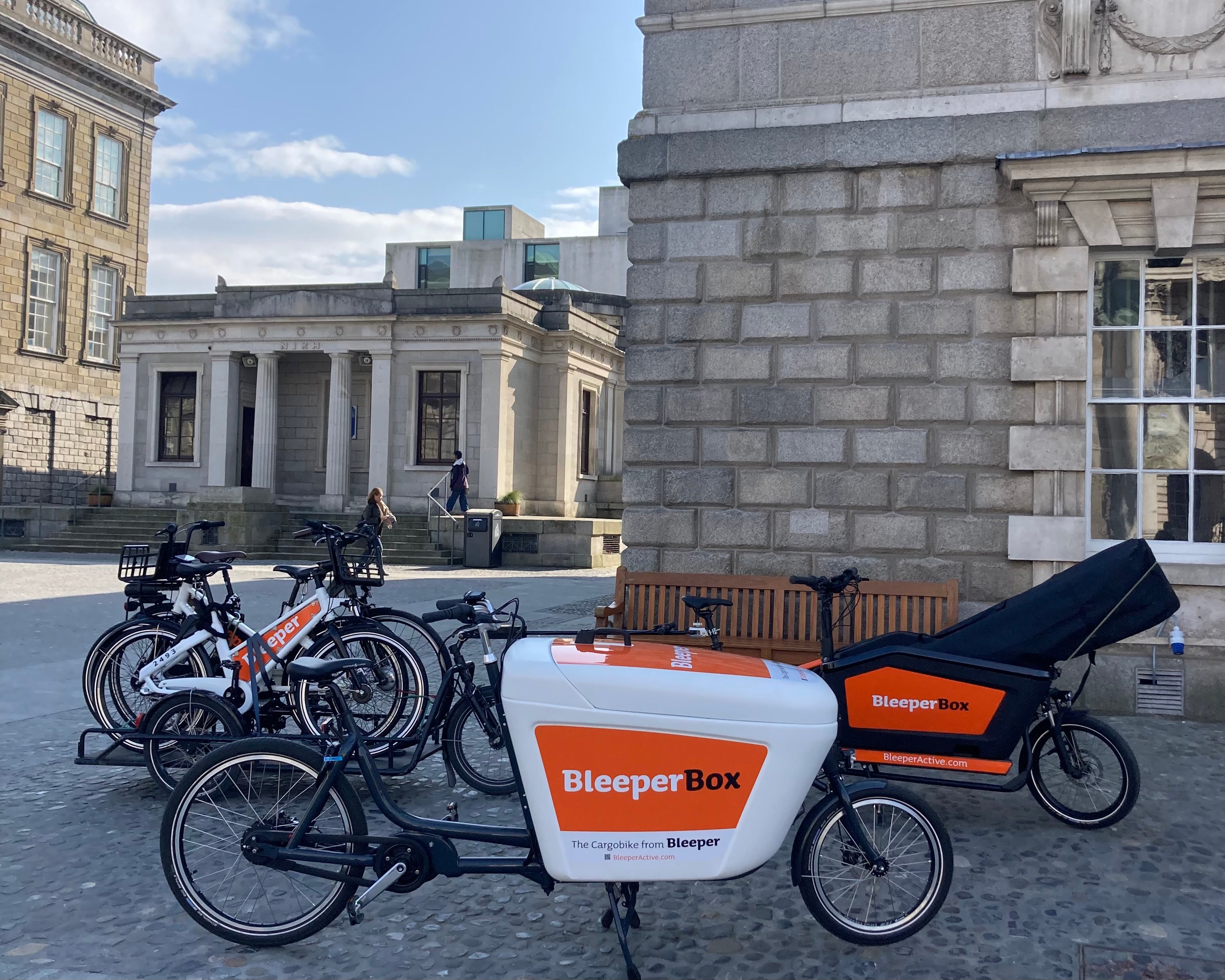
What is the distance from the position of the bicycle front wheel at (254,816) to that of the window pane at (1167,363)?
22.6 ft

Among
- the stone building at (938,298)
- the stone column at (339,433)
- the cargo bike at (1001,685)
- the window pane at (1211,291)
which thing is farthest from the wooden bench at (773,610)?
the stone column at (339,433)

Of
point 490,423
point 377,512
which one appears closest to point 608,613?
point 377,512

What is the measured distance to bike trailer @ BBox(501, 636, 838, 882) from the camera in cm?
342

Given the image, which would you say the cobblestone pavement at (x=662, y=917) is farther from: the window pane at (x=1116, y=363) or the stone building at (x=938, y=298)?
the window pane at (x=1116, y=363)

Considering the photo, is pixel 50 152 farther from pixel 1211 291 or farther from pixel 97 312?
pixel 1211 291

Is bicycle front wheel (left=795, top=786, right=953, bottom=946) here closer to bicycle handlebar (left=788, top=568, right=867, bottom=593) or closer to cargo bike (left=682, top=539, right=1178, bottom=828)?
cargo bike (left=682, top=539, right=1178, bottom=828)

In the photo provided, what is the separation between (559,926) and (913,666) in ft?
7.07

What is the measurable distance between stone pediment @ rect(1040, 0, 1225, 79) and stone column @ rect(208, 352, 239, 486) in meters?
25.9

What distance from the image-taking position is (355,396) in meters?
30.9

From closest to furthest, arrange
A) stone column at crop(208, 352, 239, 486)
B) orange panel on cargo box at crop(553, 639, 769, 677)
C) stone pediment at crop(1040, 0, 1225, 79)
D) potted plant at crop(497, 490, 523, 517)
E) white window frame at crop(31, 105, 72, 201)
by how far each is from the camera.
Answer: orange panel on cargo box at crop(553, 639, 769, 677) < stone pediment at crop(1040, 0, 1225, 79) < potted plant at crop(497, 490, 523, 517) < stone column at crop(208, 352, 239, 486) < white window frame at crop(31, 105, 72, 201)

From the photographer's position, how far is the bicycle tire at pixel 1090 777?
5230mm

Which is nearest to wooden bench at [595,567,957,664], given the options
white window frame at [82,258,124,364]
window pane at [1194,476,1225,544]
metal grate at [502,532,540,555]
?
window pane at [1194,476,1225,544]

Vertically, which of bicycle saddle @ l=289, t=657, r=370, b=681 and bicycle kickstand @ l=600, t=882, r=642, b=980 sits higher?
bicycle saddle @ l=289, t=657, r=370, b=681

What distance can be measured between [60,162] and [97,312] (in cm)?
475
